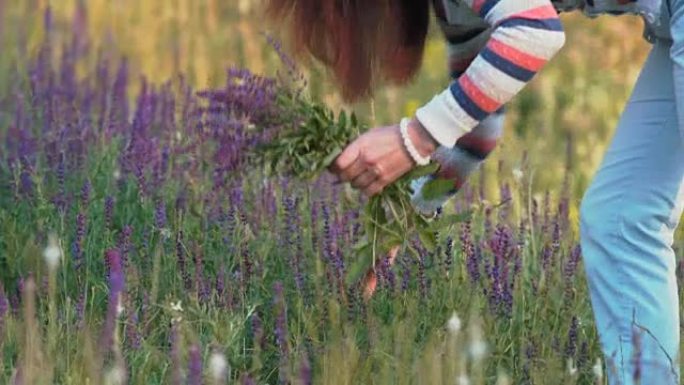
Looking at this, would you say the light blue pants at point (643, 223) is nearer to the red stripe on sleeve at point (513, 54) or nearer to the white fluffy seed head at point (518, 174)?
the red stripe on sleeve at point (513, 54)

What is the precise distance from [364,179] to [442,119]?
0.17 m

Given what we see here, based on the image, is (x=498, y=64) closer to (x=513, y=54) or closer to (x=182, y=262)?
(x=513, y=54)

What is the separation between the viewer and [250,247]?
3613 millimetres

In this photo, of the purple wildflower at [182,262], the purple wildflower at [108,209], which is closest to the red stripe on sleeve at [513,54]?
the purple wildflower at [182,262]

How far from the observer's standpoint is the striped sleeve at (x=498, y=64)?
8.43ft

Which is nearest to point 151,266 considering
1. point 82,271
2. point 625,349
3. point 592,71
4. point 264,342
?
point 82,271

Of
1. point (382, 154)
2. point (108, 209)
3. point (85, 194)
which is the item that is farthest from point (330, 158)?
point (85, 194)

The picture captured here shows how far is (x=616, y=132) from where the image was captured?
2.99 m

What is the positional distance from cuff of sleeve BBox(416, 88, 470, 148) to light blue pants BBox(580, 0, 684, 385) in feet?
1.36

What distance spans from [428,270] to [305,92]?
676 mm

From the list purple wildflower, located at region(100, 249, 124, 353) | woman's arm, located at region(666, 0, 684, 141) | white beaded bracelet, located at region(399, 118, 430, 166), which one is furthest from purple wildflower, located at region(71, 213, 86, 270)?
woman's arm, located at region(666, 0, 684, 141)

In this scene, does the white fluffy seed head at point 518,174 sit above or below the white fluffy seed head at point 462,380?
above

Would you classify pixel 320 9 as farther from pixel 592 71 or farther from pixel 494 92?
pixel 592 71

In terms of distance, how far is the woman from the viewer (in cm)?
261
